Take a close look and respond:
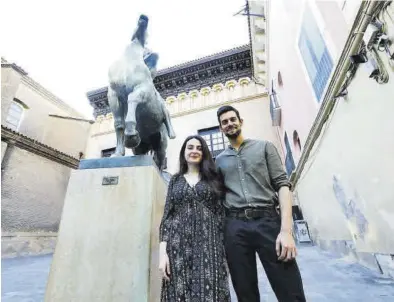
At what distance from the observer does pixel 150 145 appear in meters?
3.50

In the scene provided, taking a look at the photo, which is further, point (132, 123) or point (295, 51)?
point (295, 51)

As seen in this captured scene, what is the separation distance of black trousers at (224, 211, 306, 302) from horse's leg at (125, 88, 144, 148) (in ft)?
5.15

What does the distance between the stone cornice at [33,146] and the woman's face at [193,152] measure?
11164 mm

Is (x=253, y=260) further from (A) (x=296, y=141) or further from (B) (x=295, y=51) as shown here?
(A) (x=296, y=141)

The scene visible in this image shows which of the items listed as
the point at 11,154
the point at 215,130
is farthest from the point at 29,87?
the point at 215,130

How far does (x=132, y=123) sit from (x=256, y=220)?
174cm

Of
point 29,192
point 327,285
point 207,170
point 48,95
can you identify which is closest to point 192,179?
point 207,170

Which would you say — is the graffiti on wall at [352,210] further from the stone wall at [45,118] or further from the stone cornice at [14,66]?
the stone cornice at [14,66]

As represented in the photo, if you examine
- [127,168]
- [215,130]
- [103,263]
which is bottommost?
[103,263]

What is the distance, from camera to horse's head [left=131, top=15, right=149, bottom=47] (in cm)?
333

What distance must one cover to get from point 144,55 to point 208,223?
108 inches

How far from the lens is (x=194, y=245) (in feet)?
5.10

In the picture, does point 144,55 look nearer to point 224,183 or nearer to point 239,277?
point 224,183

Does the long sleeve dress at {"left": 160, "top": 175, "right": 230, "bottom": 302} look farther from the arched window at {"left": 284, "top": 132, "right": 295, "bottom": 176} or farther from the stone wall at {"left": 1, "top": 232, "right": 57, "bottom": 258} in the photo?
the stone wall at {"left": 1, "top": 232, "right": 57, "bottom": 258}
